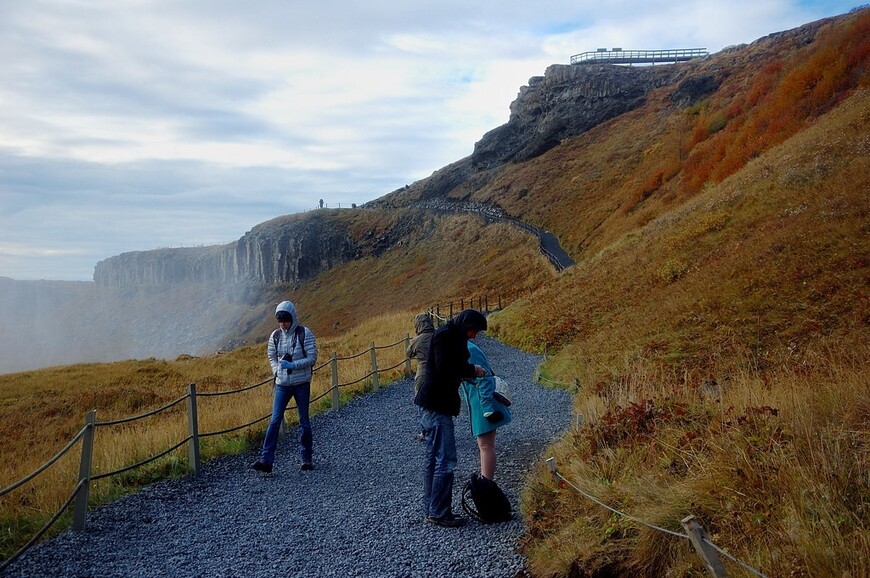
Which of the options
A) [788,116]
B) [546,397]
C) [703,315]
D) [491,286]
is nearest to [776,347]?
[703,315]

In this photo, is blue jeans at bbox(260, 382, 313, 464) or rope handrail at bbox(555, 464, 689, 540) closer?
rope handrail at bbox(555, 464, 689, 540)

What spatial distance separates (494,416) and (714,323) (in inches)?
330

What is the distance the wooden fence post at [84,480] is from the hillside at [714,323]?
430 cm

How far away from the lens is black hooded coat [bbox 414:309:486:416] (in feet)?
19.2

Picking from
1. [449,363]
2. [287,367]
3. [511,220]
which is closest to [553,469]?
[449,363]

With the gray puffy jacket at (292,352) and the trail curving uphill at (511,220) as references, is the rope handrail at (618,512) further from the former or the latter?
the trail curving uphill at (511,220)

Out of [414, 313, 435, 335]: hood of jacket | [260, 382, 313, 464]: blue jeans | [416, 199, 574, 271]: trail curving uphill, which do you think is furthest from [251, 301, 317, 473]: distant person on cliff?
[416, 199, 574, 271]: trail curving uphill

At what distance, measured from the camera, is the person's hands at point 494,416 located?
6219 mm

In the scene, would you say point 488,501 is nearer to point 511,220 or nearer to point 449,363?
point 449,363

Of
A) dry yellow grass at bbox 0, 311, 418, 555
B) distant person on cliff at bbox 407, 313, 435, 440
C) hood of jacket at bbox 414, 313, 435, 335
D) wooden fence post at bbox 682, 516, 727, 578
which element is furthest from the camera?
dry yellow grass at bbox 0, 311, 418, 555

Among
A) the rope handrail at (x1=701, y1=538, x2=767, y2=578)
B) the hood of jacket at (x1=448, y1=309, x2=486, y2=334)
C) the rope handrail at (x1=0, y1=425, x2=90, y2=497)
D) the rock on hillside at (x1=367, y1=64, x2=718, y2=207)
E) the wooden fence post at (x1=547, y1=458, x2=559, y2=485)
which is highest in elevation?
Result: the rock on hillside at (x1=367, y1=64, x2=718, y2=207)

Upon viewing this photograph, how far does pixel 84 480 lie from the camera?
20.7ft

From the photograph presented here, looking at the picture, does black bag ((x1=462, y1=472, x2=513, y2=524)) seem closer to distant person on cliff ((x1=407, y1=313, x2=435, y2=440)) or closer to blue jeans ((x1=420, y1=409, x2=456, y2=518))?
blue jeans ((x1=420, y1=409, x2=456, y2=518))

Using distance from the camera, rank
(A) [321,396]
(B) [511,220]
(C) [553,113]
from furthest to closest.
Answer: (C) [553,113] < (B) [511,220] < (A) [321,396]
